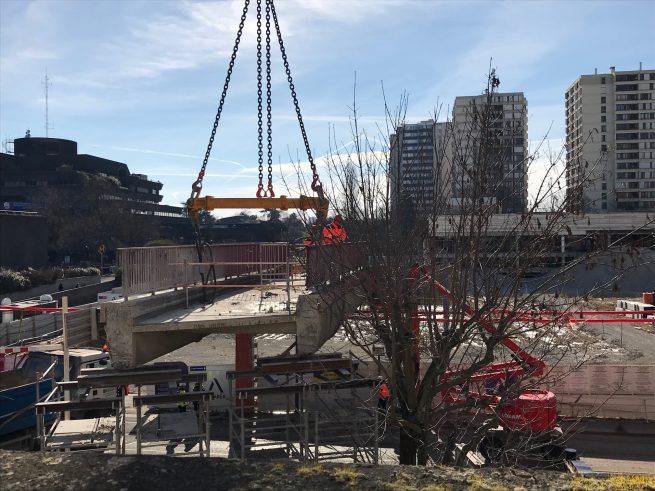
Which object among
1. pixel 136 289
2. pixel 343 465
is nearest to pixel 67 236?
pixel 136 289

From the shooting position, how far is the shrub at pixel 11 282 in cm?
3669

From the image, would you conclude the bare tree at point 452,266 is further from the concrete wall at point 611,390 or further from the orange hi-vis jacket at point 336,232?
the concrete wall at point 611,390

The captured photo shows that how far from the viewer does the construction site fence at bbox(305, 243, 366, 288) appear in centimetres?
876

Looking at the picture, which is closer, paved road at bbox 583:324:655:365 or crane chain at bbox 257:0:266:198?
crane chain at bbox 257:0:266:198

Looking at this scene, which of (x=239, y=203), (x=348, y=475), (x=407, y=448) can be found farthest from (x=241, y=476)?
(x=239, y=203)

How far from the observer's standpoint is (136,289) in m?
11.0

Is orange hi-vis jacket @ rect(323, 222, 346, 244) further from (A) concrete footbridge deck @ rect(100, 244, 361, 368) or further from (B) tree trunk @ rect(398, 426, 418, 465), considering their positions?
(B) tree trunk @ rect(398, 426, 418, 465)

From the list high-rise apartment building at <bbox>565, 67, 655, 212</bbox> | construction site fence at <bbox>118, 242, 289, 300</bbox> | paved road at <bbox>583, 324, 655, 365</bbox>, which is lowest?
paved road at <bbox>583, 324, 655, 365</bbox>

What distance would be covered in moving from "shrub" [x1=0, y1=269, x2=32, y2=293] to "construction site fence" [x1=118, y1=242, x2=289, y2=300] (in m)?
24.6

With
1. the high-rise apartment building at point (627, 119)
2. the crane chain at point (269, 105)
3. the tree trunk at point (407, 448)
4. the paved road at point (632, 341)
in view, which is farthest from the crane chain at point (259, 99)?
the high-rise apartment building at point (627, 119)

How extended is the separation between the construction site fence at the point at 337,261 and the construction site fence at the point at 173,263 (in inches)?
25.0

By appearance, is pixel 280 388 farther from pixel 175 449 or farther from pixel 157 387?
pixel 157 387

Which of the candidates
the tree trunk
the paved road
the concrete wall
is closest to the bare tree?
the tree trunk

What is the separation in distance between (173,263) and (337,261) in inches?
205
